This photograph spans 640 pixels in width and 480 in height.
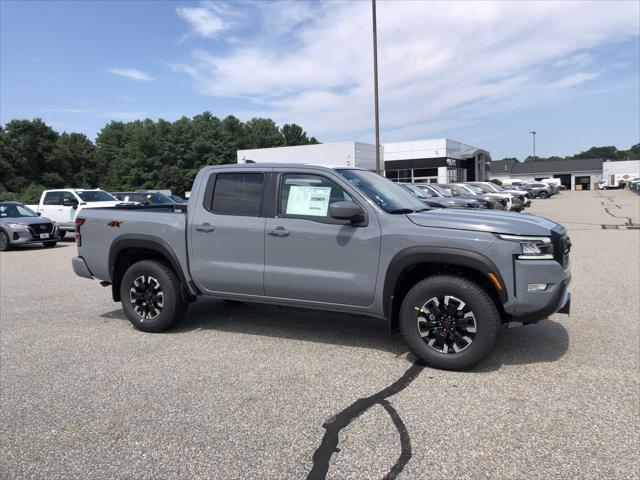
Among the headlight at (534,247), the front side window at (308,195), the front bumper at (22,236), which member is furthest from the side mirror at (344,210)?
the front bumper at (22,236)

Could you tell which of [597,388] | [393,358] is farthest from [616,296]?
[393,358]

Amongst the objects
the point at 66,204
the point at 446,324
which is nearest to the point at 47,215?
the point at 66,204

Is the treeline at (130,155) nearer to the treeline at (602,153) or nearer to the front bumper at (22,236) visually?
the front bumper at (22,236)

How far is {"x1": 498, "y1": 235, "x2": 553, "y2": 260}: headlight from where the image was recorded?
4254 millimetres

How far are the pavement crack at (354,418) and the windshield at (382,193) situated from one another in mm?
1589

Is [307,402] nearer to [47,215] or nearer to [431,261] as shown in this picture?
[431,261]

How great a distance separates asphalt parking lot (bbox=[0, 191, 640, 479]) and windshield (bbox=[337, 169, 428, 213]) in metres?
1.47

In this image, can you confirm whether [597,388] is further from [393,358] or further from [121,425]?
[121,425]

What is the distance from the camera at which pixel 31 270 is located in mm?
11211

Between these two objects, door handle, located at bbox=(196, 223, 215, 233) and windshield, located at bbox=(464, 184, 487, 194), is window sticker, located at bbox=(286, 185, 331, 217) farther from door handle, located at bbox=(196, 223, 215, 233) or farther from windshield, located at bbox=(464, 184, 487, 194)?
windshield, located at bbox=(464, 184, 487, 194)

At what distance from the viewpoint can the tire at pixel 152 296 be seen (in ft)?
18.8

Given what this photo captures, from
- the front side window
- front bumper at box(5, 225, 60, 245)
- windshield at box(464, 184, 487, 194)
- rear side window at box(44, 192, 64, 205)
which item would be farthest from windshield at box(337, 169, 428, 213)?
windshield at box(464, 184, 487, 194)

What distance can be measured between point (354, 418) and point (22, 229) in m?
15.5

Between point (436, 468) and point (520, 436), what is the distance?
735 millimetres
